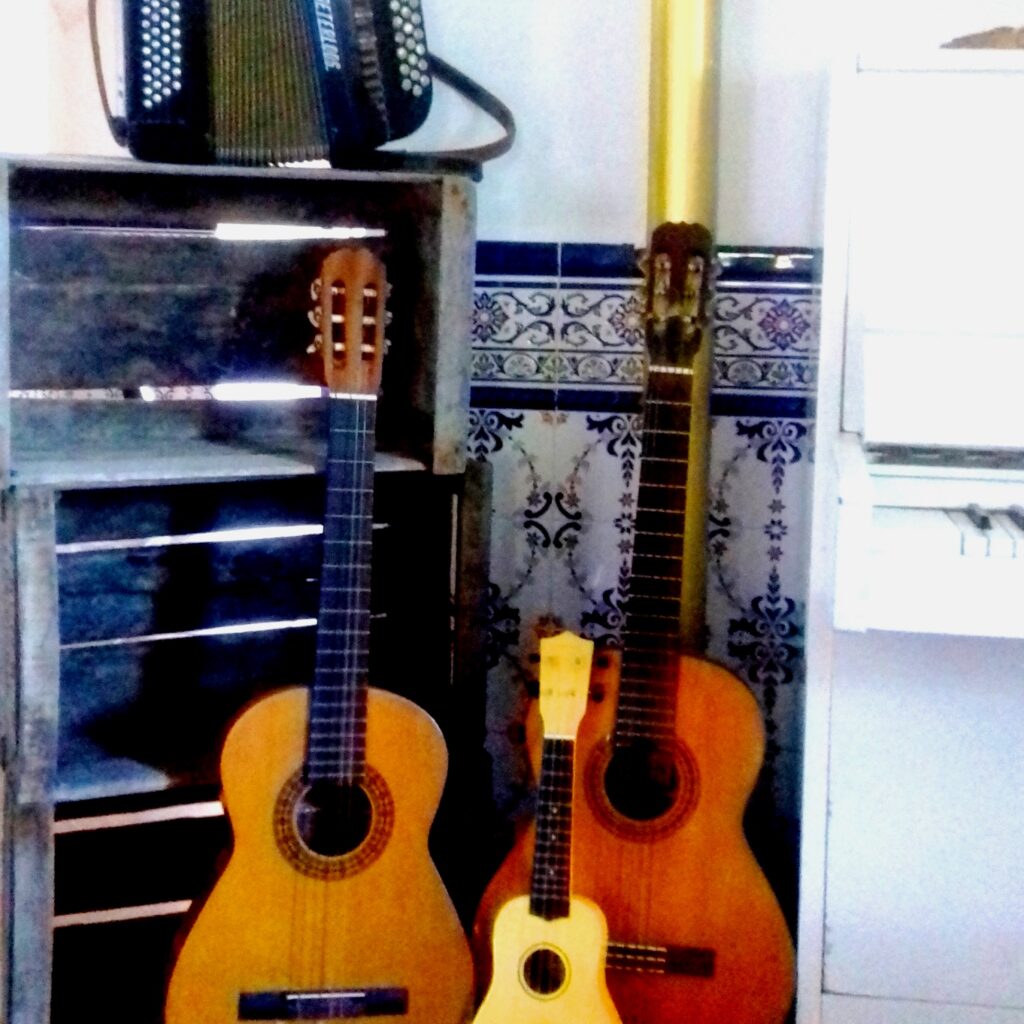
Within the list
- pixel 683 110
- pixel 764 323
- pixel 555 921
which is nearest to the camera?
pixel 555 921

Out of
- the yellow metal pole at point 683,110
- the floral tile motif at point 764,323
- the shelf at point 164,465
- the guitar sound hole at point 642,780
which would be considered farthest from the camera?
the floral tile motif at point 764,323

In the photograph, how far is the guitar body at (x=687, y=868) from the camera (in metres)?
1.41

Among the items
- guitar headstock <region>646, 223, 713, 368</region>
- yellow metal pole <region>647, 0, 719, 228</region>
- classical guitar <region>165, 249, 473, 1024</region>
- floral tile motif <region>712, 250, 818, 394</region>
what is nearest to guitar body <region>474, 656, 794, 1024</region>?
classical guitar <region>165, 249, 473, 1024</region>

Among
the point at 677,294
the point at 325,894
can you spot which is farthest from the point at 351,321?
the point at 325,894

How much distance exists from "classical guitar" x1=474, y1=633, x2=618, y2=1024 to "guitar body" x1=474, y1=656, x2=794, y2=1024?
0.18 feet

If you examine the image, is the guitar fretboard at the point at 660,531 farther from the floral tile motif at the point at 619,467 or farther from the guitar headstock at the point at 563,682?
the floral tile motif at the point at 619,467

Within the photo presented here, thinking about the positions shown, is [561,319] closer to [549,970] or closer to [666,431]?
[666,431]

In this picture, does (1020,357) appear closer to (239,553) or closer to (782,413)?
(782,413)

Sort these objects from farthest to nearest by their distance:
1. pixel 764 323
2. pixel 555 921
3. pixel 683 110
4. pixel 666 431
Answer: pixel 764 323
pixel 683 110
pixel 666 431
pixel 555 921

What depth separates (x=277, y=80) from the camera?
142 centimetres

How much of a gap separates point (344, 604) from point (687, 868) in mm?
464

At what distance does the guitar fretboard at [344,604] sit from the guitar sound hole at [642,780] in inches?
10.8

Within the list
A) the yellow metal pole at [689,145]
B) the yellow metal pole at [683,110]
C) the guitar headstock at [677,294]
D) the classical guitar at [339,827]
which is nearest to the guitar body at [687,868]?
the classical guitar at [339,827]

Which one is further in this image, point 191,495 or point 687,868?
point 191,495
